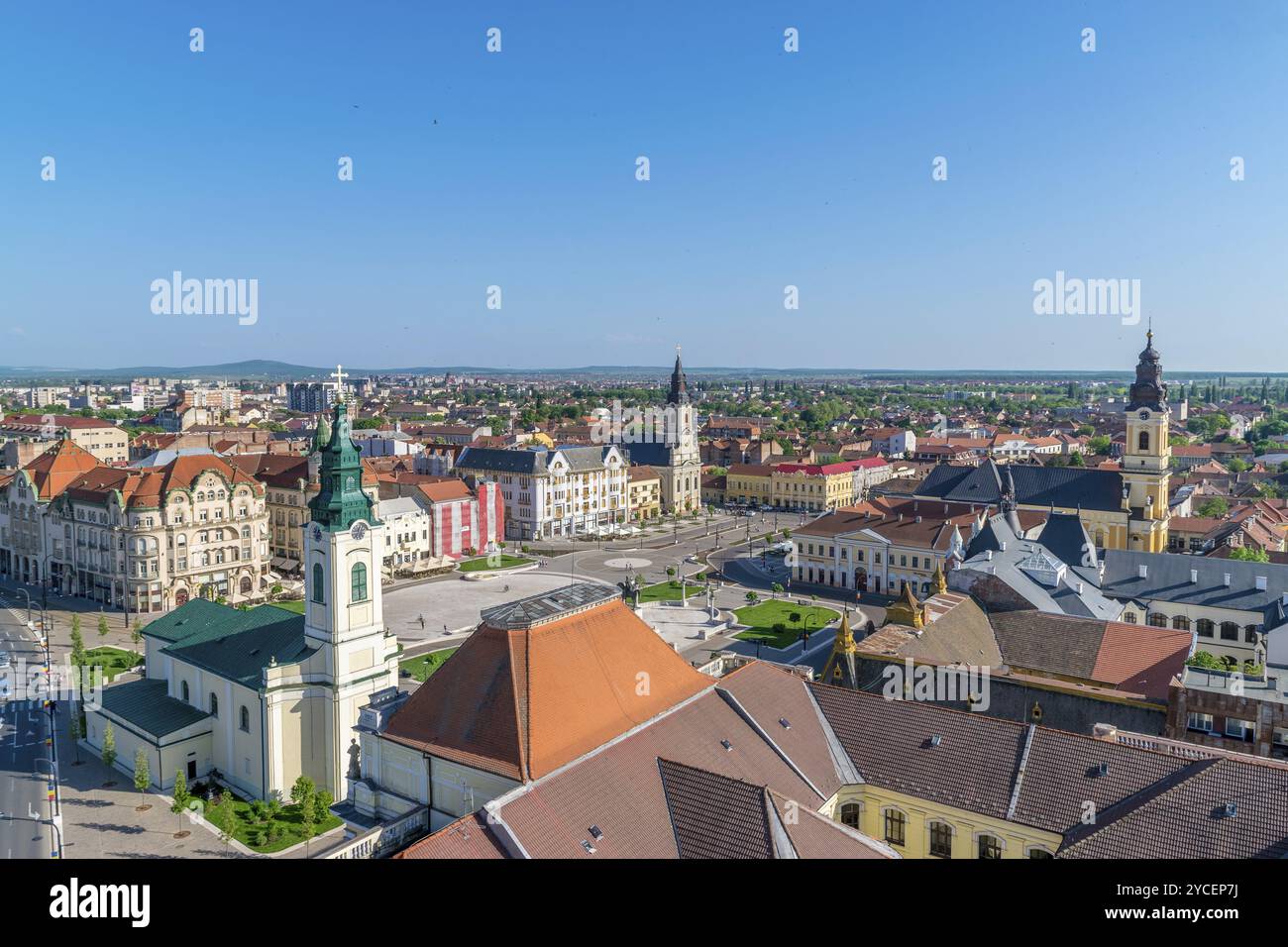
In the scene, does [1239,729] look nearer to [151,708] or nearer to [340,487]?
[340,487]

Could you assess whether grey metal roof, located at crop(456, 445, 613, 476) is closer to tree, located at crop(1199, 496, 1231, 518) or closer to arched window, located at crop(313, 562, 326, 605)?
arched window, located at crop(313, 562, 326, 605)

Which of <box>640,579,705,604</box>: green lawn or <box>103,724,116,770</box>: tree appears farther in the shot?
<box>640,579,705,604</box>: green lawn

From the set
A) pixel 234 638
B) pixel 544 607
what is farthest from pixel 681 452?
pixel 544 607

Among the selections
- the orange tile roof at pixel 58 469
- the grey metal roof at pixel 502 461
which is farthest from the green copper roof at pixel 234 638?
the grey metal roof at pixel 502 461

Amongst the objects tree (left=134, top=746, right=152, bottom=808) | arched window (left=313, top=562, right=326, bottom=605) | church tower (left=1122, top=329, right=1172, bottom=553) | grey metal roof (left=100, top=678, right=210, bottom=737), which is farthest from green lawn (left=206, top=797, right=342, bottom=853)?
church tower (left=1122, top=329, right=1172, bottom=553)

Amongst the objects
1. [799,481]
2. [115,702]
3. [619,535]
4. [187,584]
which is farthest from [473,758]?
[799,481]
